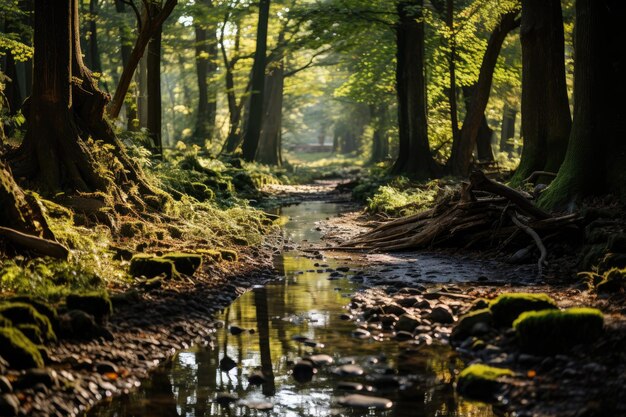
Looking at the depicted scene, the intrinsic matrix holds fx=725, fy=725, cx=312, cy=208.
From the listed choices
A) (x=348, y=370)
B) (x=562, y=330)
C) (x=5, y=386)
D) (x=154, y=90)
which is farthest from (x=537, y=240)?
(x=154, y=90)

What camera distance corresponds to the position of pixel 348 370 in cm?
657

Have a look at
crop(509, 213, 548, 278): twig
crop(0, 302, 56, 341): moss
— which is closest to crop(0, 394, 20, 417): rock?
crop(0, 302, 56, 341): moss

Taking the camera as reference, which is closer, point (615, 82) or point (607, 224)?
point (607, 224)

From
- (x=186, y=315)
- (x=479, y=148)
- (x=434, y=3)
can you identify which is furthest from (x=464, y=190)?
(x=479, y=148)

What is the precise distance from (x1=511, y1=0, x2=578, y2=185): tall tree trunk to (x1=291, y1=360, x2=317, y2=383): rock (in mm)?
11127

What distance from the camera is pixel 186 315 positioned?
8.47 m

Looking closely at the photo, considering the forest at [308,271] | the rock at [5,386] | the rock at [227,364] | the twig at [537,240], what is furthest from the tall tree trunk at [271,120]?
the rock at [5,386]

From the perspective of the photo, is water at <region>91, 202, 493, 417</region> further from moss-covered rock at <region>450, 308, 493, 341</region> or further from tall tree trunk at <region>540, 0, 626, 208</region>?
tall tree trunk at <region>540, 0, 626, 208</region>

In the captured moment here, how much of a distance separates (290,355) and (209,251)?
478cm

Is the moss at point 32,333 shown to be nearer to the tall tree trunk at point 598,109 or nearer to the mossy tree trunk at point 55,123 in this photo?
the mossy tree trunk at point 55,123

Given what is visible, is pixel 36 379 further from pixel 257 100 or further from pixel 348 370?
pixel 257 100

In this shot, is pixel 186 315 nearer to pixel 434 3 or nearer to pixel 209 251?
pixel 209 251

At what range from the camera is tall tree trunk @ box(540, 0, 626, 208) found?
12234mm

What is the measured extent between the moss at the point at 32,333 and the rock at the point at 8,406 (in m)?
1.18
